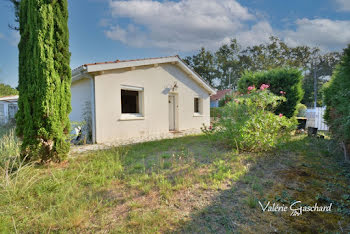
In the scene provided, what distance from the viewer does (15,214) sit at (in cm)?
214

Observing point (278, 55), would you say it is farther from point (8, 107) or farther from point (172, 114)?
point (8, 107)

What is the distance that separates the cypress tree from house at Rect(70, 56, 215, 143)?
2091 mm

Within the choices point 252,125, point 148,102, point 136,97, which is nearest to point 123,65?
point 136,97

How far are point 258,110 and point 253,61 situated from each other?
3033 cm

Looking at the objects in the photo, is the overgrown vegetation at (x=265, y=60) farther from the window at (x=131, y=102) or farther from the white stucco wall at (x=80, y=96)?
the white stucco wall at (x=80, y=96)

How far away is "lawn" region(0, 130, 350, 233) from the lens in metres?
1.93

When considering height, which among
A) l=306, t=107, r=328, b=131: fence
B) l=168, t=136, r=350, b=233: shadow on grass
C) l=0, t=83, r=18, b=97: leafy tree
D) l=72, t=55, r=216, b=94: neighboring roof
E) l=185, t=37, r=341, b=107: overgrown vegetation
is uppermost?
l=185, t=37, r=341, b=107: overgrown vegetation

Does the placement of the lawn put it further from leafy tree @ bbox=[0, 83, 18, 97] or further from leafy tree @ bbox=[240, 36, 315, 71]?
leafy tree @ bbox=[0, 83, 18, 97]

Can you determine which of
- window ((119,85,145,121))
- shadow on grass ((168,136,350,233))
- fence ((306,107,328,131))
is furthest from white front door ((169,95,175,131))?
fence ((306,107,328,131))

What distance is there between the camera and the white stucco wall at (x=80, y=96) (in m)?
7.15

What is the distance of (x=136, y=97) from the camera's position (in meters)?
8.71

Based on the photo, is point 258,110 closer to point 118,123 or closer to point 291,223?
point 291,223

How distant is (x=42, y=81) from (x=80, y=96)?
4007mm

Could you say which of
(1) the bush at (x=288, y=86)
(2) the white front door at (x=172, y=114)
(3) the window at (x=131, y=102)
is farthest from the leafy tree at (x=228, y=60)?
(3) the window at (x=131, y=102)
